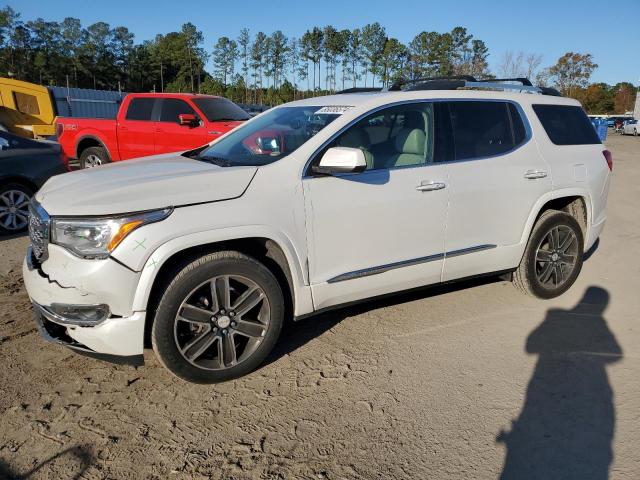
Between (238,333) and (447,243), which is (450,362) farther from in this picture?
(238,333)

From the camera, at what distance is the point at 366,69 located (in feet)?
219

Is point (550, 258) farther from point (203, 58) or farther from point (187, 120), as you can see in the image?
point (203, 58)

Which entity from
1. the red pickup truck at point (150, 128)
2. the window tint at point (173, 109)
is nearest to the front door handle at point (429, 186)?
the red pickup truck at point (150, 128)

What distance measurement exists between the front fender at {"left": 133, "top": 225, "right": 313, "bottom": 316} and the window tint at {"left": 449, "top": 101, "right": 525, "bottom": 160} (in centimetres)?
157

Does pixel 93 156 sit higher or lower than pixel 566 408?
higher

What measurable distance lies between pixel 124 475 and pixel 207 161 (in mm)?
2140

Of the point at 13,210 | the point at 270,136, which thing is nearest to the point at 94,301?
the point at 270,136

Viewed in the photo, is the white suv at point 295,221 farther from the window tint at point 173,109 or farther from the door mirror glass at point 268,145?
the window tint at point 173,109

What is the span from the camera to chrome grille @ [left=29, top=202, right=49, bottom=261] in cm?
292

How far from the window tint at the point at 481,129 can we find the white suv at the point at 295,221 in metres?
0.01

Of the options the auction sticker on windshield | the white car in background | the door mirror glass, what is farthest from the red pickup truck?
the white car in background

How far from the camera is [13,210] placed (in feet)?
22.1

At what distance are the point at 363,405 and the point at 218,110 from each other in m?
8.35

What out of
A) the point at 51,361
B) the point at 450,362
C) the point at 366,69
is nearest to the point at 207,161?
the point at 51,361
